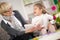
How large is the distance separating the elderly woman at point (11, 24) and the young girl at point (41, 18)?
83 mm

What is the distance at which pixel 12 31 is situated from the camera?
120 cm

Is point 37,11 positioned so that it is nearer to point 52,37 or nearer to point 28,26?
point 28,26

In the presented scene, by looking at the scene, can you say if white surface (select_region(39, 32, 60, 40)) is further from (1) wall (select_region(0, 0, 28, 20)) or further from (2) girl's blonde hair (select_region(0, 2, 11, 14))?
(2) girl's blonde hair (select_region(0, 2, 11, 14))

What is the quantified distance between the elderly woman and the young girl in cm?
8

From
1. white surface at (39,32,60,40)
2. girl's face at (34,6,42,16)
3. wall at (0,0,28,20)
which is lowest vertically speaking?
white surface at (39,32,60,40)

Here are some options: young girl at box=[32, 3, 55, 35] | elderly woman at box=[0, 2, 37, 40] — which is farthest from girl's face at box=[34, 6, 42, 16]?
elderly woman at box=[0, 2, 37, 40]

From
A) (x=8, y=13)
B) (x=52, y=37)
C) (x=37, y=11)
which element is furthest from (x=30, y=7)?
(x=52, y=37)

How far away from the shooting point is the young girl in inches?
50.1

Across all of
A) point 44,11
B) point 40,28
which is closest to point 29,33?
point 40,28

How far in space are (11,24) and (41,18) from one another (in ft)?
0.81

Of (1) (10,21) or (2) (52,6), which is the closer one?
(1) (10,21)

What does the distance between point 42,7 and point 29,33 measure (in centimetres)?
24

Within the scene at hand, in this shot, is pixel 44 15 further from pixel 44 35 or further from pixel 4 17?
pixel 4 17

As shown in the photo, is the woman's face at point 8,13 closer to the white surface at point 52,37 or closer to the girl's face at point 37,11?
the girl's face at point 37,11
